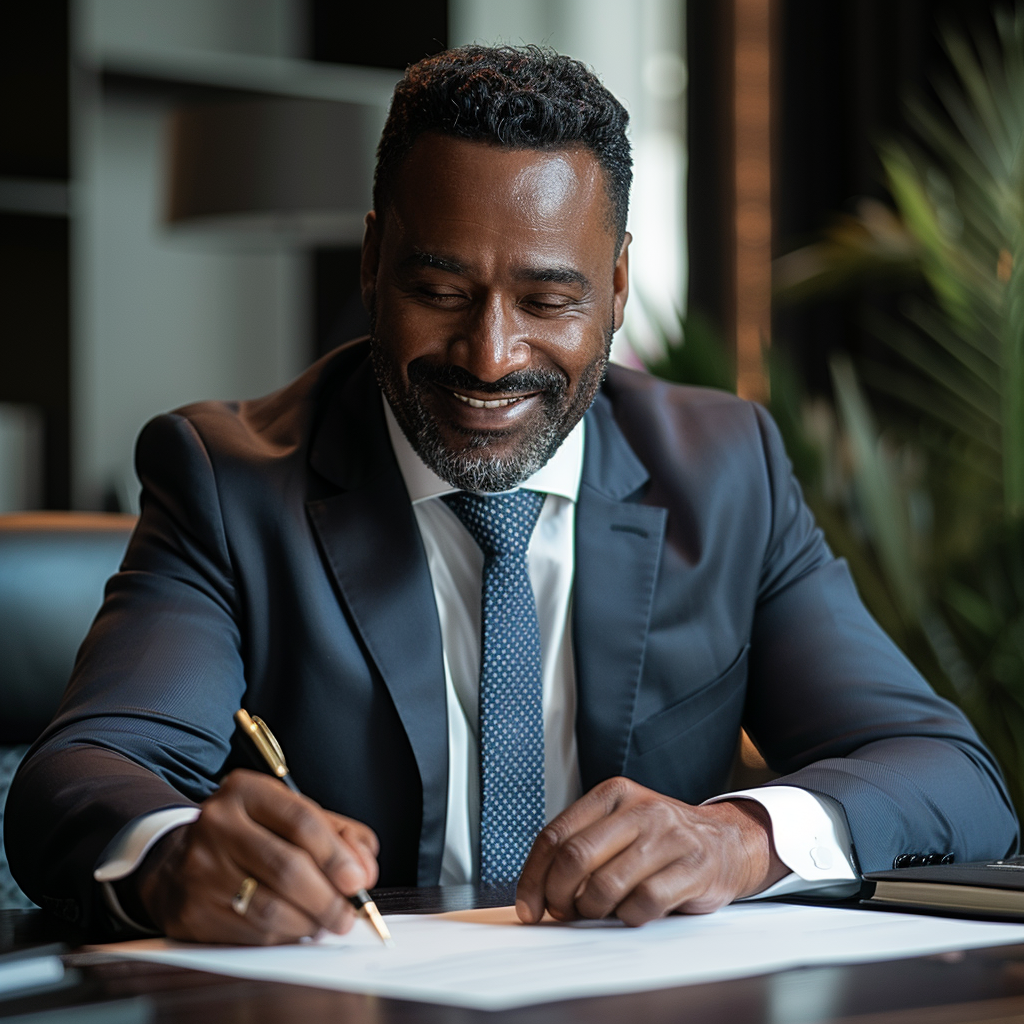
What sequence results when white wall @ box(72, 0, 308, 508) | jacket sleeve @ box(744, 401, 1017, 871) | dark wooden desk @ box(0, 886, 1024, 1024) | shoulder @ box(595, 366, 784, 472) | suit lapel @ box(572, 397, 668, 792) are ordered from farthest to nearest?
white wall @ box(72, 0, 308, 508), shoulder @ box(595, 366, 784, 472), suit lapel @ box(572, 397, 668, 792), jacket sleeve @ box(744, 401, 1017, 871), dark wooden desk @ box(0, 886, 1024, 1024)

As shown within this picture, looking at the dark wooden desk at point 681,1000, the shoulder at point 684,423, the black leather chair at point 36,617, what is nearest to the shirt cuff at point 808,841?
the dark wooden desk at point 681,1000

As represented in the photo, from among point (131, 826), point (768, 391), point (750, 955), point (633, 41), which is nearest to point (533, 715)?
point (131, 826)

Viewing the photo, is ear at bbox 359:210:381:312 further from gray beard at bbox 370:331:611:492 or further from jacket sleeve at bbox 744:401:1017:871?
jacket sleeve at bbox 744:401:1017:871

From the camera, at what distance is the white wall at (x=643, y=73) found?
4379mm

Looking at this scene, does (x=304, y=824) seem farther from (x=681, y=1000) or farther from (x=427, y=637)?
(x=427, y=637)

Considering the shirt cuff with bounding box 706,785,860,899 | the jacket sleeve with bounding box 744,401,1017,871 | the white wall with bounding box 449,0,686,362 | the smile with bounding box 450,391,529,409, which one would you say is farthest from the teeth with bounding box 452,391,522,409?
the white wall with bounding box 449,0,686,362

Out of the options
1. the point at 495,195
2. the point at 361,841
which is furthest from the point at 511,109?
the point at 361,841

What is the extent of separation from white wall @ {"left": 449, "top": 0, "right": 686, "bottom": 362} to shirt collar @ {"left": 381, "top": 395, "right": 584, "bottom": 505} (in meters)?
2.79

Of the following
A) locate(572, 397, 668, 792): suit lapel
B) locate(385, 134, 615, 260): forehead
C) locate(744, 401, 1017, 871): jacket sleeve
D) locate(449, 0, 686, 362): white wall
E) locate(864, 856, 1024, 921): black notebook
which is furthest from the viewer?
locate(449, 0, 686, 362): white wall

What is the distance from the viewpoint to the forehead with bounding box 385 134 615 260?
4.46 feet

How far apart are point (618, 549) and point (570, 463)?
4.3 inches

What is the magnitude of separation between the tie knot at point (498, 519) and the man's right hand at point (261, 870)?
1.78 ft

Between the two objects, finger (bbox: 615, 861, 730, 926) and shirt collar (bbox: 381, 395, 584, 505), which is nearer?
finger (bbox: 615, 861, 730, 926)

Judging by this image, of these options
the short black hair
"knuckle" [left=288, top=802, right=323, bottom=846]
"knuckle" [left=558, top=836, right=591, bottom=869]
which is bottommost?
"knuckle" [left=558, top=836, right=591, bottom=869]
